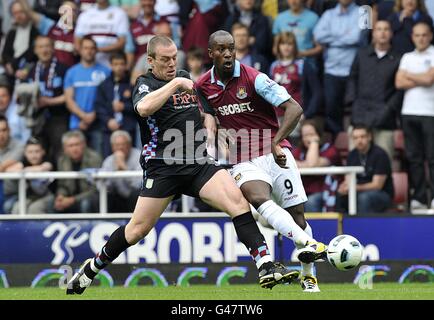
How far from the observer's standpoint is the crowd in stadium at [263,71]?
15.9 metres

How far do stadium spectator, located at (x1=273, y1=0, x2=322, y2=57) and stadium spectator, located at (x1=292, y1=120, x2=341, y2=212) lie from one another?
129 centimetres

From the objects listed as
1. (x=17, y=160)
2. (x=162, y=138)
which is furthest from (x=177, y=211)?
(x=162, y=138)

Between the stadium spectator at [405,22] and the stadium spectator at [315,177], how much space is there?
5.72 ft

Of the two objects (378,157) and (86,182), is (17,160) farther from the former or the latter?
(378,157)

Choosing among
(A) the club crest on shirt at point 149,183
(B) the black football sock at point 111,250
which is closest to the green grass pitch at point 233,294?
(B) the black football sock at point 111,250

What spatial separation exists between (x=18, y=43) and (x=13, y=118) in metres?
1.33

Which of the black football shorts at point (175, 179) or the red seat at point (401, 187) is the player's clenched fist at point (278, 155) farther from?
the red seat at point (401, 187)

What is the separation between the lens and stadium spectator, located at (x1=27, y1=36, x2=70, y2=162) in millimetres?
17156

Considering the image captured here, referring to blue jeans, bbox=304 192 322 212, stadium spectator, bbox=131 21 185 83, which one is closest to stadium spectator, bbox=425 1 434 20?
blue jeans, bbox=304 192 322 212

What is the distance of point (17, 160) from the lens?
16.5m

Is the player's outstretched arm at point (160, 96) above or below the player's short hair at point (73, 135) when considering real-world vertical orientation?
above

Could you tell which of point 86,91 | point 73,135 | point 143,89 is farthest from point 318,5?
point 143,89

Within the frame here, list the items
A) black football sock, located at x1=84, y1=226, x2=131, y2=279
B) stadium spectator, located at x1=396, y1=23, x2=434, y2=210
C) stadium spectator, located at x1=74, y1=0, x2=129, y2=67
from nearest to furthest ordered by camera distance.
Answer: black football sock, located at x1=84, y1=226, x2=131, y2=279, stadium spectator, located at x1=396, y1=23, x2=434, y2=210, stadium spectator, located at x1=74, y1=0, x2=129, y2=67

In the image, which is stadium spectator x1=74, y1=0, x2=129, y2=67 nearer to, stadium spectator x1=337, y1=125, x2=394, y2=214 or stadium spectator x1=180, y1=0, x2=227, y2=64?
stadium spectator x1=180, y1=0, x2=227, y2=64
